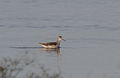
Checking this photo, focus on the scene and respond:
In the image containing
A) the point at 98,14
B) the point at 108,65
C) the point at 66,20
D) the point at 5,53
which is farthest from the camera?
the point at 98,14

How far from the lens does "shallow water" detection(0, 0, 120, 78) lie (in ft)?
49.7

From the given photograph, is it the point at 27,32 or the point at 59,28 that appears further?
the point at 59,28

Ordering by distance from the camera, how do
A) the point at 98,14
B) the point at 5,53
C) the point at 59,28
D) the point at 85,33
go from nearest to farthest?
1. the point at 5,53
2. the point at 85,33
3. the point at 59,28
4. the point at 98,14

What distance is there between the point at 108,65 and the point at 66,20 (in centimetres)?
1207

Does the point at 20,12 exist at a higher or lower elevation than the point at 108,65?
higher

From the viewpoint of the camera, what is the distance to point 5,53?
17297 millimetres

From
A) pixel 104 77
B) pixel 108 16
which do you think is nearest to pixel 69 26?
pixel 108 16

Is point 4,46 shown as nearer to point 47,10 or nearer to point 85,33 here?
point 85,33

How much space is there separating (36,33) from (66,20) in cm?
480

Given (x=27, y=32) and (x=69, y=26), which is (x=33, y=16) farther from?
(x=27, y=32)

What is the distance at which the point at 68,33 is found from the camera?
74.6ft

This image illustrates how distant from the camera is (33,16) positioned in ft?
94.2

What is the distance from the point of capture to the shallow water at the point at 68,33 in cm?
1515

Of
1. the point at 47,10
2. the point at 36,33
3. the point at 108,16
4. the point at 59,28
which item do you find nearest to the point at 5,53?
the point at 36,33
